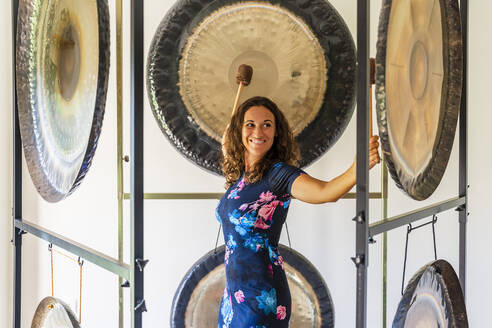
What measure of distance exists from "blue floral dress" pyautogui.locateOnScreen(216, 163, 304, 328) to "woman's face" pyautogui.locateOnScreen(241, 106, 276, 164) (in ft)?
0.32

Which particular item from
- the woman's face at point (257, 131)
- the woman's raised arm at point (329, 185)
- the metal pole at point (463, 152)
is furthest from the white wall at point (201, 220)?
the woman's raised arm at point (329, 185)

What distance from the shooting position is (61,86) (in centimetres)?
149

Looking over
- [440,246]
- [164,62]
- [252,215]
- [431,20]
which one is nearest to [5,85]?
[164,62]

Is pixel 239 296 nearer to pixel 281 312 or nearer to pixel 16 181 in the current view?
pixel 281 312

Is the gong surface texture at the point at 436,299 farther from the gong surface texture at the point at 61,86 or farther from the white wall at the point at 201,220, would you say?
the gong surface texture at the point at 61,86

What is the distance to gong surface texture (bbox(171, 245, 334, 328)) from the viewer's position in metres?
1.78

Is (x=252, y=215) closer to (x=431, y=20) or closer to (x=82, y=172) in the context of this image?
(x=82, y=172)

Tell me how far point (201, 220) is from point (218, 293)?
0.43 metres

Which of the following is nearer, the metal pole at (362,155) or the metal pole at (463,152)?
the metal pole at (362,155)

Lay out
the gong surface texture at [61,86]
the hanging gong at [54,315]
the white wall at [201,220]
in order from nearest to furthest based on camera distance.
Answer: the gong surface texture at [61,86] → the hanging gong at [54,315] → the white wall at [201,220]

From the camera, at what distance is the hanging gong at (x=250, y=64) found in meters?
1.64

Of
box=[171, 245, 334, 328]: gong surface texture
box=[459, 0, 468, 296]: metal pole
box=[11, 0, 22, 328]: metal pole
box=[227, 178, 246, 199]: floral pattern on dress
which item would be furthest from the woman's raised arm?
box=[11, 0, 22, 328]: metal pole

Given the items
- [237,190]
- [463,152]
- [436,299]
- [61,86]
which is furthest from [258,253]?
[463,152]

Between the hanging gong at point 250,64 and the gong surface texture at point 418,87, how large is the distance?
29 centimetres
